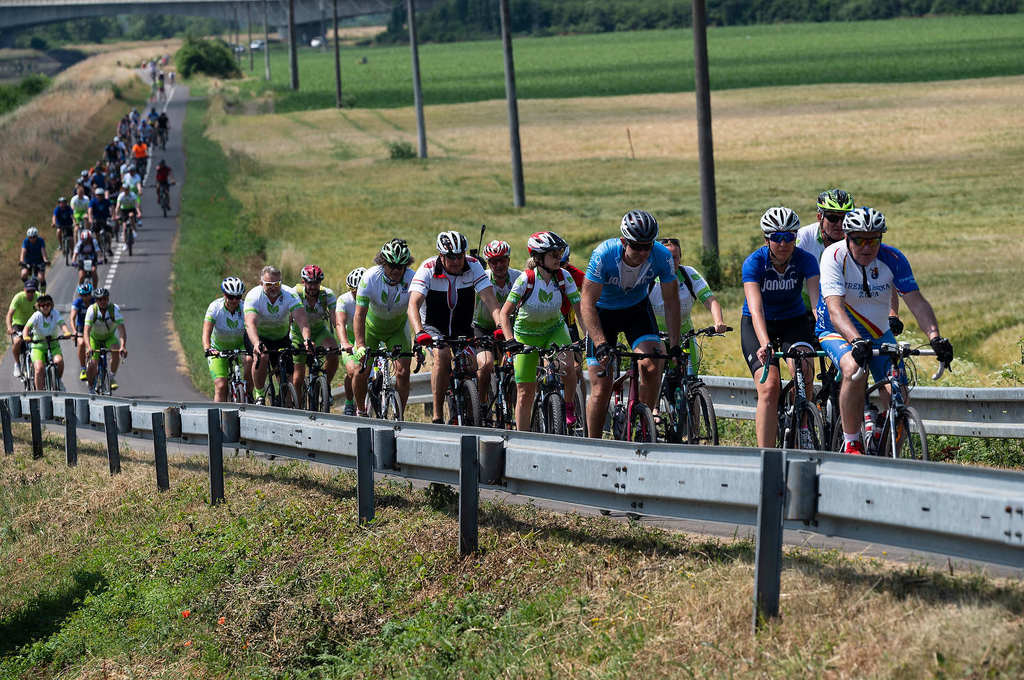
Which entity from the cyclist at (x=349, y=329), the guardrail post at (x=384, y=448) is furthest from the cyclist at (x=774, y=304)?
the cyclist at (x=349, y=329)

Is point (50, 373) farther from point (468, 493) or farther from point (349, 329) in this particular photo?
point (468, 493)

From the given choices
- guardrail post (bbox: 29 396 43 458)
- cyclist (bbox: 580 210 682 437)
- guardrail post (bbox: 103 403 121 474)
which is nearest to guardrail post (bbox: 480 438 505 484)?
cyclist (bbox: 580 210 682 437)

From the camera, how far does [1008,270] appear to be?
24531 mm

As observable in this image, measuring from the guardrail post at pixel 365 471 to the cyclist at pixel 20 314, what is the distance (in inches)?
537

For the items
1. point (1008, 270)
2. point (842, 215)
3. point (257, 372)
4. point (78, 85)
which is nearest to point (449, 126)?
point (78, 85)

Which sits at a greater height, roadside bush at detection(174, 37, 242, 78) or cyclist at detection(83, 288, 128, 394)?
roadside bush at detection(174, 37, 242, 78)

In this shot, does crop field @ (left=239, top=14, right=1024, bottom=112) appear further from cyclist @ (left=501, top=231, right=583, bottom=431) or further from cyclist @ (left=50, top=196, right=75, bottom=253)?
cyclist @ (left=501, top=231, right=583, bottom=431)

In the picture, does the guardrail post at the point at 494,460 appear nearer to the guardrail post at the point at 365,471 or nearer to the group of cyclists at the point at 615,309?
the guardrail post at the point at 365,471

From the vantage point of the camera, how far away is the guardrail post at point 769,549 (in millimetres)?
5859

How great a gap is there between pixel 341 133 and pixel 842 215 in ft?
243

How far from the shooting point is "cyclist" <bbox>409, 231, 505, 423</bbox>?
433 inches

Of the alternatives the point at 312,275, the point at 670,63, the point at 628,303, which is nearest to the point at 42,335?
the point at 312,275

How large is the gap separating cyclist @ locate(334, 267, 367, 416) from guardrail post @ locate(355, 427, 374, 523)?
152 inches

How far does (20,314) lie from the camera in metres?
21.2
